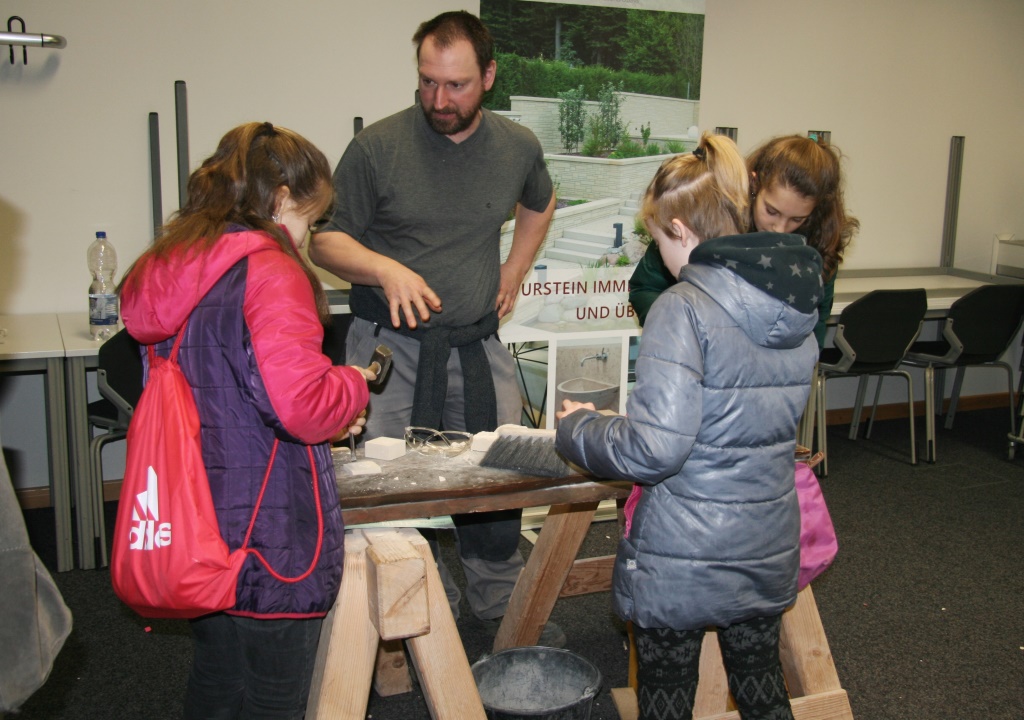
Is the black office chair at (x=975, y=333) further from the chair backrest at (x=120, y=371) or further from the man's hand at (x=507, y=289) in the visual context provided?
the chair backrest at (x=120, y=371)

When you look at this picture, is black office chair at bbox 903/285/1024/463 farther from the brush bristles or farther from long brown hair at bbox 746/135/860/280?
the brush bristles

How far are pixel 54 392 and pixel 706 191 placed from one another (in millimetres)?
2348

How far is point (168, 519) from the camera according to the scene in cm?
138

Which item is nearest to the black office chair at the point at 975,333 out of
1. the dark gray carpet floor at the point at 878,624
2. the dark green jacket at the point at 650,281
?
the dark gray carpet floor at the point at 878,624

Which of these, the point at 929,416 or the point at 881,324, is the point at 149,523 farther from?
the point at 929,416

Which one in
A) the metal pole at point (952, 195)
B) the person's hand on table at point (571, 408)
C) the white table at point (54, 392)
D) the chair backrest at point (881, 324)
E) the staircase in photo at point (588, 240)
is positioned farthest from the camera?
the metal pole at point (952, 195)

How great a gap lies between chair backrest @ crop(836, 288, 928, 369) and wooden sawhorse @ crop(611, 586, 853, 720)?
228 cm

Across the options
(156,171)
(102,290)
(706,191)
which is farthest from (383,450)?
(156,171)

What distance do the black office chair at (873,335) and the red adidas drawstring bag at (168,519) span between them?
320 centimetres

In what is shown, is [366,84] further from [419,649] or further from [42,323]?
[419,649]

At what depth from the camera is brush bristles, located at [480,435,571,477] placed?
1.84 meters

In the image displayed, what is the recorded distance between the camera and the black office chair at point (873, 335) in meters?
4.01

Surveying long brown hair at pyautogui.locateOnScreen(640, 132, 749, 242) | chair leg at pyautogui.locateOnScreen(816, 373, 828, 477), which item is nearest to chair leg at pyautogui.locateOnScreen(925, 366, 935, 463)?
chair leg at pyautogui.locateOnScreen(816, 373, 828, 477)

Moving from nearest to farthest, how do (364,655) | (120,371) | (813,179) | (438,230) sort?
(364,655), (813,179), (438,230), (120,371)
